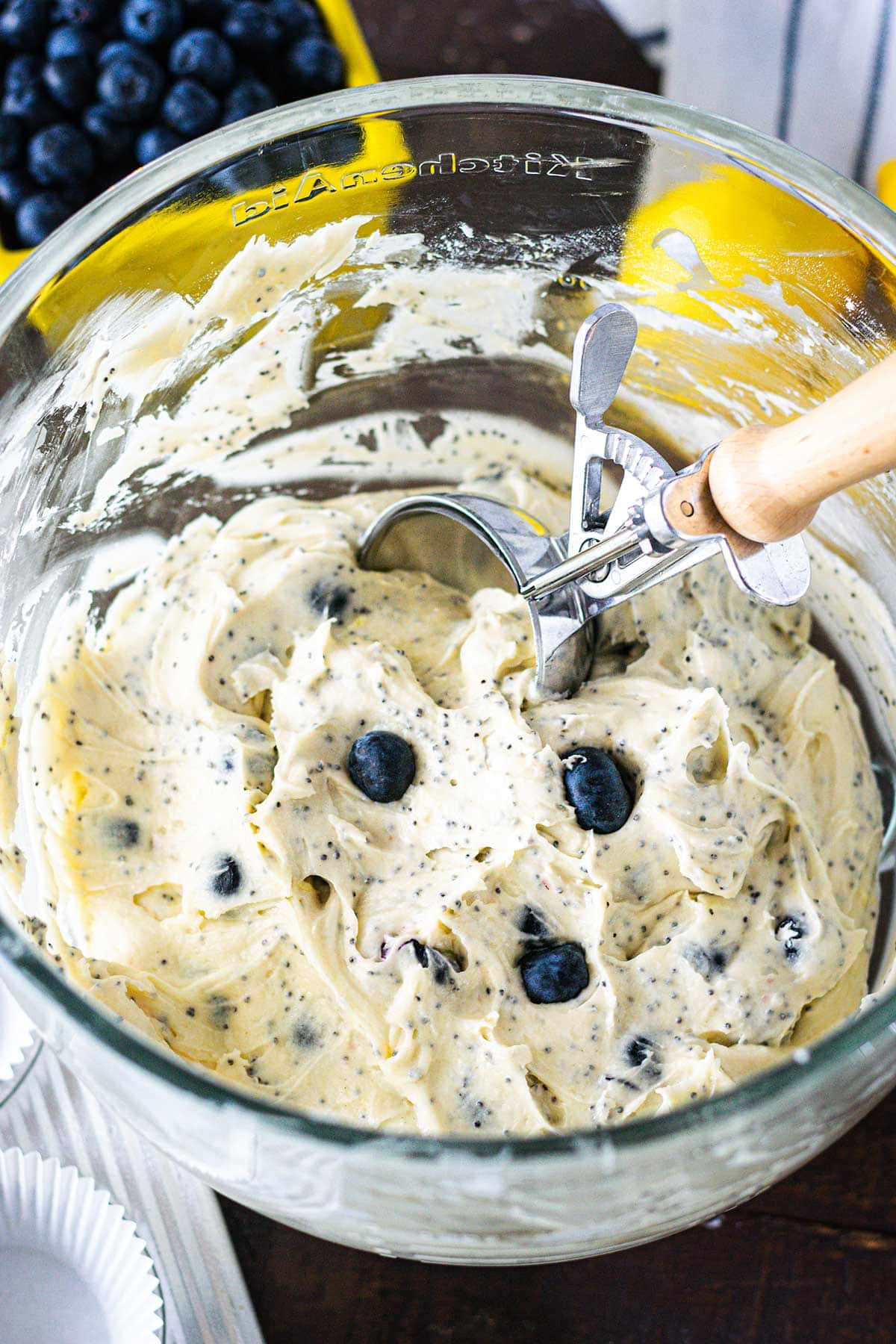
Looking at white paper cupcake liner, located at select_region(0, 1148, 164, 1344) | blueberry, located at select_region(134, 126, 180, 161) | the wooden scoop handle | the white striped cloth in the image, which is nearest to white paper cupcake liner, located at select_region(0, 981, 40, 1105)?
white paper cupcake liner, located at select_region(0, 1148, 164, 1344)

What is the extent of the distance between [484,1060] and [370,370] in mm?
838

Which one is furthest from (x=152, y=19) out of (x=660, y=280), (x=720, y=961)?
(x=720, y=961)

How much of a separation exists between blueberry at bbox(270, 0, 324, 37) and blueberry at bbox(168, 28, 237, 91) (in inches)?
3.9

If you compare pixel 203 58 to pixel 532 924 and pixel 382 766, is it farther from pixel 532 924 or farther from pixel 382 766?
pixel 532 924

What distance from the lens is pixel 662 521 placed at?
1083 millimetres

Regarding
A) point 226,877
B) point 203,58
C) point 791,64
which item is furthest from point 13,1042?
point 791,64

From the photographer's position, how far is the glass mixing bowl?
1290 millimetres

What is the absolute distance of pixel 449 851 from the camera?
1292 millimetres

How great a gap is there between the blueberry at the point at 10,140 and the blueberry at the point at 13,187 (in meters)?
0.01

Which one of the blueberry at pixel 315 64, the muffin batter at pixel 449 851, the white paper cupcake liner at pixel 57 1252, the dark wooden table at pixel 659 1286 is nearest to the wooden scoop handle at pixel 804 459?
the muffin batter at pixel 449 851

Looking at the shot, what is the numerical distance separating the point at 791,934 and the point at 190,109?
145cm

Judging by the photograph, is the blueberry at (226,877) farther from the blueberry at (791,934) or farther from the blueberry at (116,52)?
the blueberry at (116,52)

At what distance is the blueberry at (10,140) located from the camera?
1898mm

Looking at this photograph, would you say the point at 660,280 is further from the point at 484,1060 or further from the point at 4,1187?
the point at 4,1187
